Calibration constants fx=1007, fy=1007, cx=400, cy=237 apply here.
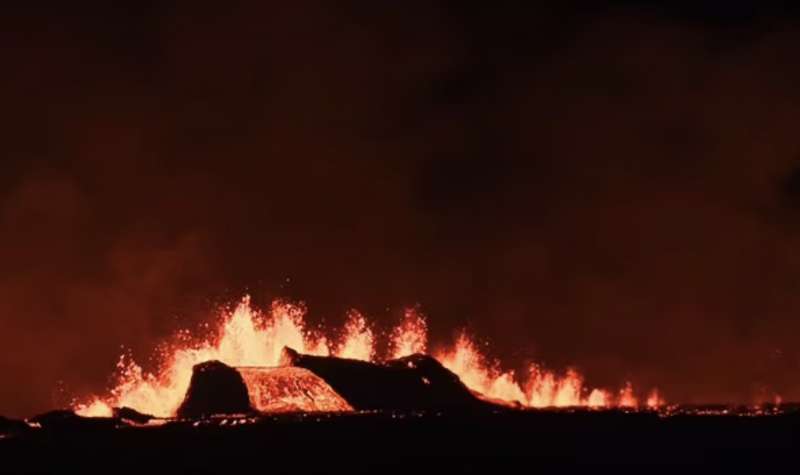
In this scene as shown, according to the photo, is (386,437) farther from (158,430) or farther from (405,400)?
(405,400)

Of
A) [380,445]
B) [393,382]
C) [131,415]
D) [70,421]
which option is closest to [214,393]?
[131,415]

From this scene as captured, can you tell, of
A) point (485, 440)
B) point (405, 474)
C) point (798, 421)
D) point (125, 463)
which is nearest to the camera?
point (405, 474)

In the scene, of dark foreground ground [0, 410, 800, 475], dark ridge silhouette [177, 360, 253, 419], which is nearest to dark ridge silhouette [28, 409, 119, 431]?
dark foreground ground [0, 410, 800, 475]

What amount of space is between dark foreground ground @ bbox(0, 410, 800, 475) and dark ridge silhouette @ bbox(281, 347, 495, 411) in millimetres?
19360

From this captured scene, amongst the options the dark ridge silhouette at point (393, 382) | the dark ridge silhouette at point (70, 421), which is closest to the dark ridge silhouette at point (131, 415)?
the dark ridge silhouette at point (70, 421)

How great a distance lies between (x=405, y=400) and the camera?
555 ft

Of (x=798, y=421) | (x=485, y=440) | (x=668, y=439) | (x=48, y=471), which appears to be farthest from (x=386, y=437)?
(x=798, y=421)

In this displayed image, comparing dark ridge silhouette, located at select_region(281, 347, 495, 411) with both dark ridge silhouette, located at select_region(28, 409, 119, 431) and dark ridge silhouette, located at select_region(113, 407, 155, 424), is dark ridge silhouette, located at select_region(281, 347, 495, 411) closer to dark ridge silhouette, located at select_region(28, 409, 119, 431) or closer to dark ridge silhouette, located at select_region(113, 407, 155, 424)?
dark ridge silhouette, located at select_region(113, 407, 155, 424)

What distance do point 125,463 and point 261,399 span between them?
64.4m

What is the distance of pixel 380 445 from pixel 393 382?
69790 mm

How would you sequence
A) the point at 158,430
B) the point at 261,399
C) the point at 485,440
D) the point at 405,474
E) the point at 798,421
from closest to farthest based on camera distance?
the point at 405,474 < the point at 485,440 < the point at 158,430 < the point at 261,399 < the point at 798,421

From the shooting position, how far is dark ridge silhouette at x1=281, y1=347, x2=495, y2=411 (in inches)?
6407

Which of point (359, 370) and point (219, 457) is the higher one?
point (359, 370)

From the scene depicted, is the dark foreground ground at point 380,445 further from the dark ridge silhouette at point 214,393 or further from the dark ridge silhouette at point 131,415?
the dark ridge silhouette at point 214,393
